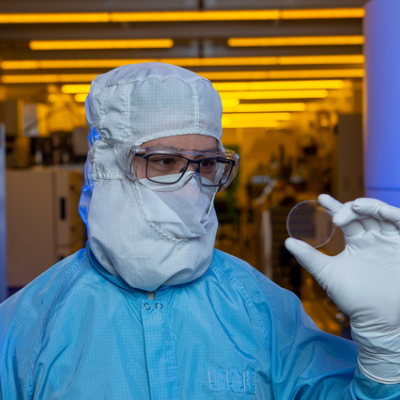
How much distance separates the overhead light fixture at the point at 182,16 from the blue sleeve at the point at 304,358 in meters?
2.90

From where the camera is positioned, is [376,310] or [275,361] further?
[275,361]

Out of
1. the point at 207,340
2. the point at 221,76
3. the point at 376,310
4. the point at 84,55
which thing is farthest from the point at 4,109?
the point at 376,310

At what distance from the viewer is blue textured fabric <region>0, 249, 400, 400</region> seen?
0.88 metres

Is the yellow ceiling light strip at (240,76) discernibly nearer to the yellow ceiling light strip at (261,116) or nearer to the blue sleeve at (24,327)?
the yellow ceiling light strip at (261,116)

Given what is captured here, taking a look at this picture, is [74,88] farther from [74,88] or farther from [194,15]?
[194,15]

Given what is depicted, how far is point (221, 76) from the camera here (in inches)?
214

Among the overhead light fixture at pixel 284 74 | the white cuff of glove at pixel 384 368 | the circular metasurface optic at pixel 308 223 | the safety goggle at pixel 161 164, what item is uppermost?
the overhead light fixture at pixel 284 74

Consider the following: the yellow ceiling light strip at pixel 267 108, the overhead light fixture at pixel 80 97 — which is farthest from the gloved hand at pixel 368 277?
the yellow ceiling light strip at pixel 267 108

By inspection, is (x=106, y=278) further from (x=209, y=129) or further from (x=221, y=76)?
(x=221, y=76)

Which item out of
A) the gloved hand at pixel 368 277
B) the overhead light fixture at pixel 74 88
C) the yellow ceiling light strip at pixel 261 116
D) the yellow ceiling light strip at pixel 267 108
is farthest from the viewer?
the yellow ceiling light strip at pixel 261 116

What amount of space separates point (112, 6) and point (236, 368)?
9.89 feet

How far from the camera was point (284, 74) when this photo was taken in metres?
5.41

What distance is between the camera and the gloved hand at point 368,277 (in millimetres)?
771

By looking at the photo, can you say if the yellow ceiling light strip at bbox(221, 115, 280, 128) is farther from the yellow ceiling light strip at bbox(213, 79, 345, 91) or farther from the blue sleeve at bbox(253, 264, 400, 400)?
the blue sleeve at bbox(253, 264, 400, 400)
